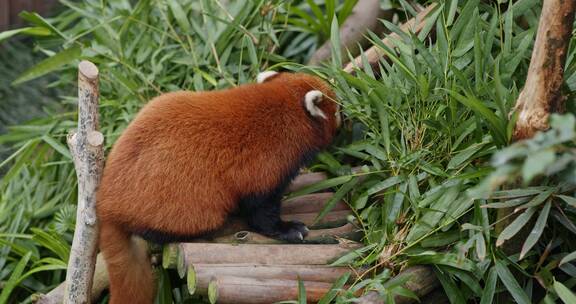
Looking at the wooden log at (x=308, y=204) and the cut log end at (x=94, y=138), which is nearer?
the cut log end at (x=94, y=138)

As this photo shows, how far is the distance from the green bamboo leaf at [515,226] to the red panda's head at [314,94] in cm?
89

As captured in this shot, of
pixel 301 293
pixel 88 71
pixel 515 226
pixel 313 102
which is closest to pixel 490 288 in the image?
pixel 515 226

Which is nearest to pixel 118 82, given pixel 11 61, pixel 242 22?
pixel 242 22

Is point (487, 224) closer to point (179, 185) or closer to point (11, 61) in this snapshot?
point (179, 185)

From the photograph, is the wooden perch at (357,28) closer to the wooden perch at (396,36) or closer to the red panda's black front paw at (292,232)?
the wooden perch at (396,36)

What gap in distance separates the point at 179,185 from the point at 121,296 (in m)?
0.47

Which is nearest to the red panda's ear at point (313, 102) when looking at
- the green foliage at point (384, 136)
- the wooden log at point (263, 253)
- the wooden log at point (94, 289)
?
the green foliage at point (384, 136)

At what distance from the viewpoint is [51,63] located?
4.14 m

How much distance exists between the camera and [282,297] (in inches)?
110

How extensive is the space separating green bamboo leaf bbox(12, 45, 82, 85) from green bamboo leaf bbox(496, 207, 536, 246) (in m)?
2.49

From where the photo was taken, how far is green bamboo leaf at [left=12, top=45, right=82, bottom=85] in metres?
4.13

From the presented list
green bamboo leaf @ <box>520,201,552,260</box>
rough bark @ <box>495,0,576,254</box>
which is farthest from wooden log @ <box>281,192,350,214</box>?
rough bark @ <box>495,0,576,254</box>

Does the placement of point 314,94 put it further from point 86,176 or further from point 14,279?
point 14,279

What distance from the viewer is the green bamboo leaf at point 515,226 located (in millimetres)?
2639
